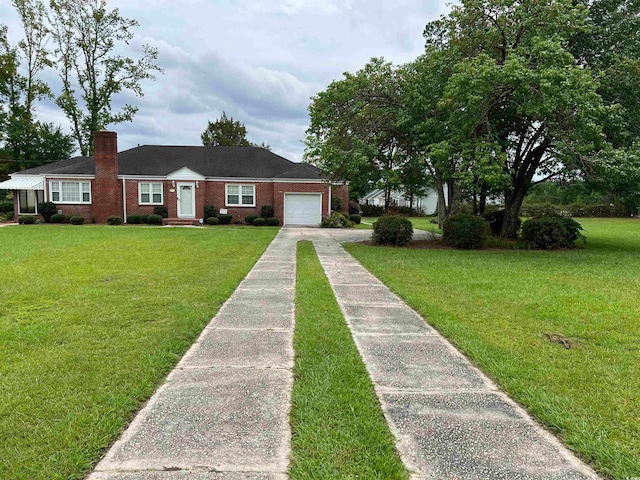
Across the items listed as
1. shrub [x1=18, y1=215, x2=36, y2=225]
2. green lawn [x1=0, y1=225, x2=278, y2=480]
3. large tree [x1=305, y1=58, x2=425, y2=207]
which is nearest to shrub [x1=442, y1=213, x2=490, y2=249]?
large tree [x1=305, y1=58, x2=425, y2=207]

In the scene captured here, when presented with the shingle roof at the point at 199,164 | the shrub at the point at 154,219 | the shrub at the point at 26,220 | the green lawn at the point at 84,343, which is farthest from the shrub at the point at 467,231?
the shrub at the point at 26,220

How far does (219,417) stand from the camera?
9.00 feet

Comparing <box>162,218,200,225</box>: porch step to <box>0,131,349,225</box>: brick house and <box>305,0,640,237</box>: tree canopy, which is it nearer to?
<box>0,131,349,225</box>: brick house

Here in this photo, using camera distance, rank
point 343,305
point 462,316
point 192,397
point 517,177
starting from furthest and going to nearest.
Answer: point 517,177 → point 343,305 → point 462,316 → point 192,397

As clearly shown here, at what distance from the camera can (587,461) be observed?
2326 millimetres

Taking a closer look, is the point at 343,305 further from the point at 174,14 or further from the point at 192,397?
the point at 174,14

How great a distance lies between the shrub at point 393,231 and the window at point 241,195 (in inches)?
Result: 533

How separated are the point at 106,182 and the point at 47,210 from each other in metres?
3.94

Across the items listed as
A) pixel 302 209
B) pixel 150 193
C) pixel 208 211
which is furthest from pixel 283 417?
pixel 150 193

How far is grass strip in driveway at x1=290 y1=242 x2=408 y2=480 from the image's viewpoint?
7.31 feet

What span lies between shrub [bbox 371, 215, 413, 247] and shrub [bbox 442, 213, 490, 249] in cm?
146

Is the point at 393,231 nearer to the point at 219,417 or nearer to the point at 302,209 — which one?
the point at 219,417

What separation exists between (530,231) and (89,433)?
48.5 feet

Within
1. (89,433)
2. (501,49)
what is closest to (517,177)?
(501,49)
